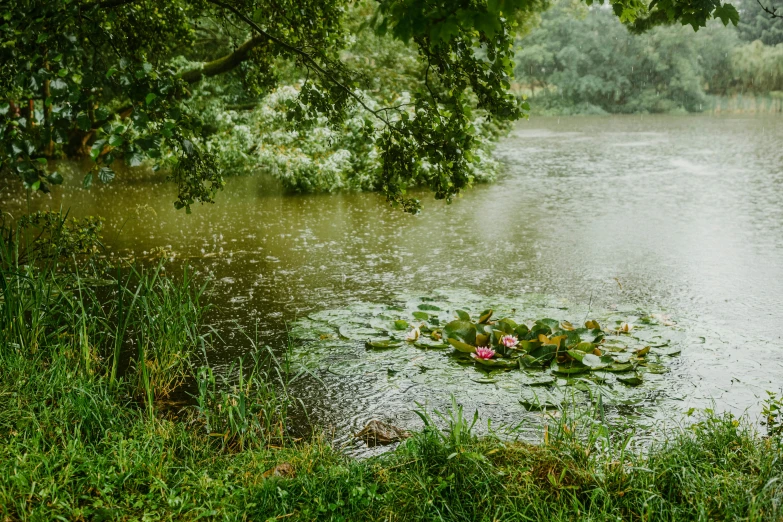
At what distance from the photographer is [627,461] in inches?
118

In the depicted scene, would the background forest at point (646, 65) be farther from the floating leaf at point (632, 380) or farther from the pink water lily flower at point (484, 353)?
the floating leaf at point (632, 380)

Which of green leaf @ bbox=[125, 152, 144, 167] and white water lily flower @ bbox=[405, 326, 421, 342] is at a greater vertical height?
green leaf @ bbox=[125, 152, 144, 167]

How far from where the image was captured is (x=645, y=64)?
3575 cm

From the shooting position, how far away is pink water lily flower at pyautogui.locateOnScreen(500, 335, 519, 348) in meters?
4.37

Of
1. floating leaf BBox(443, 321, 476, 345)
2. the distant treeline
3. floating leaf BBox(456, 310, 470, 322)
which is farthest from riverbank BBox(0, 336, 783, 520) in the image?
the distant treeline

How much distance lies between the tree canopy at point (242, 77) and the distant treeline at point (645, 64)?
101 feet

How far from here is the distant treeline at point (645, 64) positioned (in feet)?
111

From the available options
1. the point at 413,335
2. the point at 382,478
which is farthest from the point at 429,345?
the point at 382,478

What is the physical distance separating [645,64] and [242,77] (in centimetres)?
3414

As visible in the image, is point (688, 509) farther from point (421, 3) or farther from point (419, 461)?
point (421, 3)

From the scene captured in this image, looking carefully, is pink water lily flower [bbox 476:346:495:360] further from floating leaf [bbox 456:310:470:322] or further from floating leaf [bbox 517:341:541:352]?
floating leaf [bbox 456:310:470:322]

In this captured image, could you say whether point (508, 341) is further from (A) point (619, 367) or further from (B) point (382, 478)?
(B) point (382, 478)

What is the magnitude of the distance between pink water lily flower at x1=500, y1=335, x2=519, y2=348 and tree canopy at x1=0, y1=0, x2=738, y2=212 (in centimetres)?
98

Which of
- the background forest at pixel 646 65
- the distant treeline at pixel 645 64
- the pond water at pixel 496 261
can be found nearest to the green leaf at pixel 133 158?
the pond water at pixel 496 261
